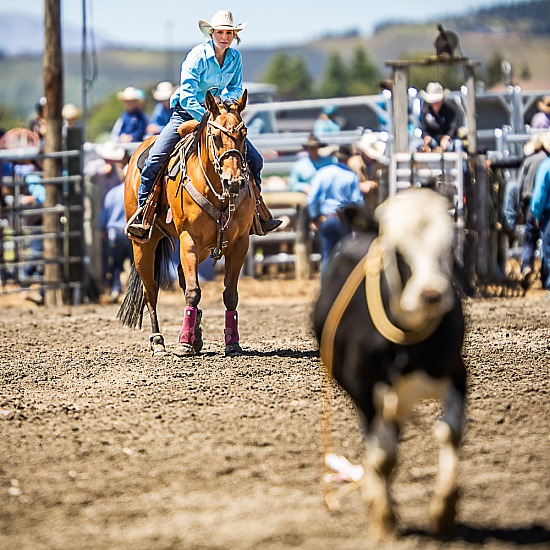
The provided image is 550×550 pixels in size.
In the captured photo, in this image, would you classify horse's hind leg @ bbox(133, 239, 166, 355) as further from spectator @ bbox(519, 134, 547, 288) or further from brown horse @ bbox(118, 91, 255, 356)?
spectator @ bbox(519, 134, 547, 288)

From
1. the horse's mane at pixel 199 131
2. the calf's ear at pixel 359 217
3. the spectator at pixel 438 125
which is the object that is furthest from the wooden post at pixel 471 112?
the calf's ear at pixel 359 217

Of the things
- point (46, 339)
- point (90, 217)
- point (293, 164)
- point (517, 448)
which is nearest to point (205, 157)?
point (46, 339)

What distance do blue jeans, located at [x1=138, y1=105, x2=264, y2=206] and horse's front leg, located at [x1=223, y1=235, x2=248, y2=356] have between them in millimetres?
677

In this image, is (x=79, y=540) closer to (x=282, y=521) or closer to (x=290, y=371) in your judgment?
(x=282, y=521)

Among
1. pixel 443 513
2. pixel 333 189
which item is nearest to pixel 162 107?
pixel 333 189

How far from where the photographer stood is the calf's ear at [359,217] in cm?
524

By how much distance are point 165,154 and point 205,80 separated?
2.52 ft

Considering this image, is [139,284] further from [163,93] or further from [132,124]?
[132,124]

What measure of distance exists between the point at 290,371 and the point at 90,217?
353 inches

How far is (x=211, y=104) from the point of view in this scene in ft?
30.7

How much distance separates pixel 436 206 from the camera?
4.80m

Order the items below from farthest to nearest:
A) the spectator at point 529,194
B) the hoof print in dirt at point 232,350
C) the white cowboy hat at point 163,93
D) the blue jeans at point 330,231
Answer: the white cowboy hat at point 163,93, the blue jeans at point 330,231, the spectator at point 529,194, the hoof print in dirt at point 232,350

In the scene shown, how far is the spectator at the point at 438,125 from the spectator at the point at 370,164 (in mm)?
1108

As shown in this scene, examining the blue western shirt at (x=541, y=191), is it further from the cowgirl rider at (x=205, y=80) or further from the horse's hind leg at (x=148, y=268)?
the horse's hind leg at (x=148, y=268)
